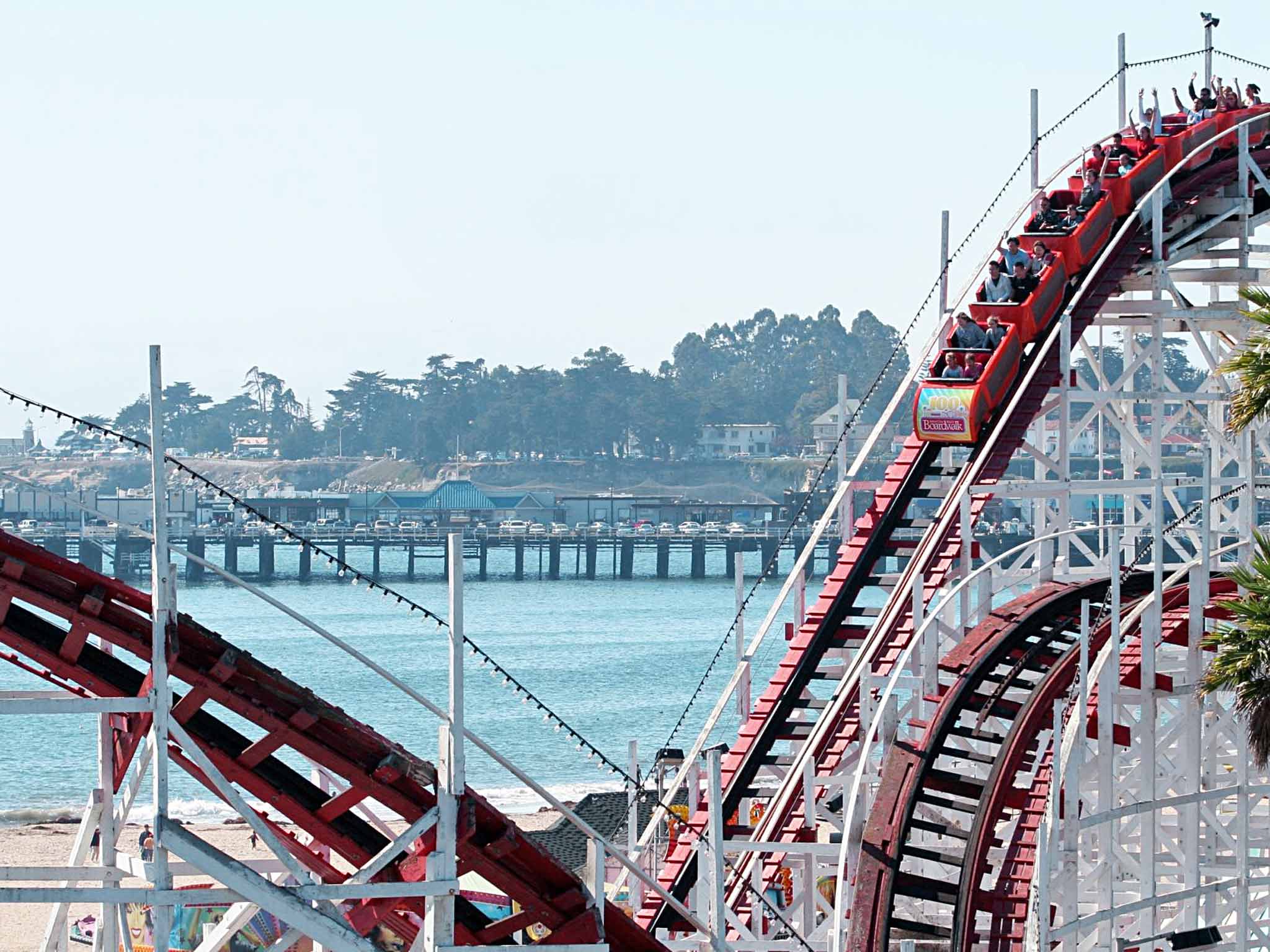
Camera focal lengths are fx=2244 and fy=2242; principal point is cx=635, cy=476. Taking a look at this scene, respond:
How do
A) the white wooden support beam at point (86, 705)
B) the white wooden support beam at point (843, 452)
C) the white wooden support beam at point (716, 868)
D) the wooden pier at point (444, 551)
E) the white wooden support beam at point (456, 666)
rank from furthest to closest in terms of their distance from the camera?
1. the wooden pier at point (444, 551)
2. the white wooden support beam at point (843, 452)
3. the white wooden support beam at point (716, 868)
4. the white wooden support beam at point (456, 666)
5. the white wooden support beam at point (86, 705)

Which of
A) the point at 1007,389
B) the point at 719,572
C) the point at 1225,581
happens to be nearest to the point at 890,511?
the point at 1007,389

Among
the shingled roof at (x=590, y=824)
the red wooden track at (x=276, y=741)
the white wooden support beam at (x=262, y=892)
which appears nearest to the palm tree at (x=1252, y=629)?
the red wooden track at (x=276, y=741)

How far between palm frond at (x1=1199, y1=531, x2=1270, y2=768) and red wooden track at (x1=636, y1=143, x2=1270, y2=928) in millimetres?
4980

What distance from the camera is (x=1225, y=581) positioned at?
2445 centimetres

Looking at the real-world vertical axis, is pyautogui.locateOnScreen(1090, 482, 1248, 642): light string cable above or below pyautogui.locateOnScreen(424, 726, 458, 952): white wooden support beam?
above

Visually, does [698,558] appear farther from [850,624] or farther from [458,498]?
[850,624]

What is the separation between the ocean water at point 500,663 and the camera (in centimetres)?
7038

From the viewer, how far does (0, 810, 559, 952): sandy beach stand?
140 feet

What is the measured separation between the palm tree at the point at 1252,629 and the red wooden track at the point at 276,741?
620 centimetres

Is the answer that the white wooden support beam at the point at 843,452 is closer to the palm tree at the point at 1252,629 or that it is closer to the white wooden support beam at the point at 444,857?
the palm tree at the point at 1252,629

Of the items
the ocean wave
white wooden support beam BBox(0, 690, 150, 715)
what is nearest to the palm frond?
white wooden support beam BBox(0, 690, 150, 715)

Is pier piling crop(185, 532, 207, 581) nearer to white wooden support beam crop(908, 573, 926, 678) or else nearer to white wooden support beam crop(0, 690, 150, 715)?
white wooden support beam crop(908, 573, 926, 678)

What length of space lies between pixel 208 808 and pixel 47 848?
321 inches

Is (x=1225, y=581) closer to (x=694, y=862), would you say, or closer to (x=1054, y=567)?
(x=1054, y=567)
